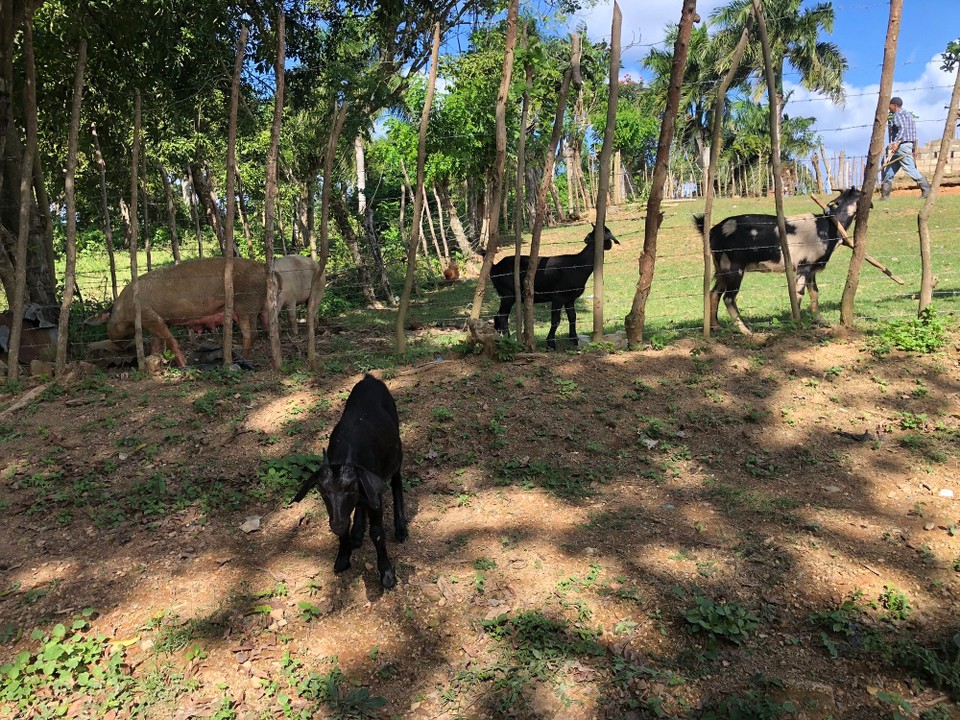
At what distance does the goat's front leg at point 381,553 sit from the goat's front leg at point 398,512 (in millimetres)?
576

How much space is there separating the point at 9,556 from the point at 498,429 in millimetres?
3866

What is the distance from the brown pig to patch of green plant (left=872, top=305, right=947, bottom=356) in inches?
312

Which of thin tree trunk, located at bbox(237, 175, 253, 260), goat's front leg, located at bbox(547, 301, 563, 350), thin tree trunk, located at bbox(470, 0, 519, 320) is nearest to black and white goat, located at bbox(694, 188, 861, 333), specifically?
goat's front leg, located at bbox(547, 301, 563, 350)

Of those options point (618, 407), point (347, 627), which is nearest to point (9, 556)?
point (347, 627)

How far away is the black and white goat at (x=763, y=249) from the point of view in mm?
9984

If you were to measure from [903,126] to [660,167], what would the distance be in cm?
577

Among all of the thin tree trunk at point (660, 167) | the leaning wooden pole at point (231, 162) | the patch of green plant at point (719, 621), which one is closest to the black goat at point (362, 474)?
the patch of green plant at point (719, 621)

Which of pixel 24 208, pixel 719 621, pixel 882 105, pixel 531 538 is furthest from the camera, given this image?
pixel 24 208

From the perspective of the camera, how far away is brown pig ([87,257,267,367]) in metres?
9.08

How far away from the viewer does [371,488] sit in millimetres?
3885

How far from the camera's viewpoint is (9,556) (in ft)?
15.2

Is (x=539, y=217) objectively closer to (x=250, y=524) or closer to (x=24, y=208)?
(x=250, y=524)

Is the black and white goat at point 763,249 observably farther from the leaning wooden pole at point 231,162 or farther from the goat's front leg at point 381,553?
the goat's front leg at point 381,553

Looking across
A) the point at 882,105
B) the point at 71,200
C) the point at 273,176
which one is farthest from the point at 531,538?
the point at 71,200
